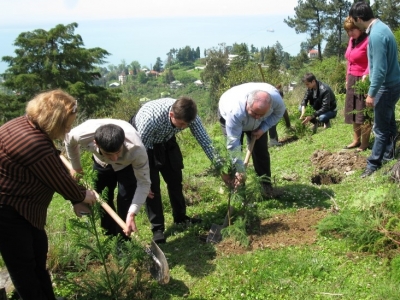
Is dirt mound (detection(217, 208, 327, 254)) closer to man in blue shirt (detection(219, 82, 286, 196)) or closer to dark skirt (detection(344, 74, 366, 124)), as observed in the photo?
man in blue shirt (detection(219, 82, 286, 196))

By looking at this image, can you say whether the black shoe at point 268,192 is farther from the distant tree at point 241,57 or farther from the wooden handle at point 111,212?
the distant tree at point 241,57

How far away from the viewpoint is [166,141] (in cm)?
447

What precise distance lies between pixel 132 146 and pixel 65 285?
1420 mm

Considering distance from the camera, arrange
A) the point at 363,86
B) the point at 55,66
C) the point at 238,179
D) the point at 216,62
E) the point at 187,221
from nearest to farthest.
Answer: the point at 238,179, the point at 187,221, the point at 363,86, the point at 55,66, the point at 216,62

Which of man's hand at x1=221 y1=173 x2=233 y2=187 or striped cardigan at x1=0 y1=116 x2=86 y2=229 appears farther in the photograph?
man's hand at x1=221 y1=173 x2=233 y2=187

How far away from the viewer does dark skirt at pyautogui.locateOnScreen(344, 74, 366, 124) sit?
621cm

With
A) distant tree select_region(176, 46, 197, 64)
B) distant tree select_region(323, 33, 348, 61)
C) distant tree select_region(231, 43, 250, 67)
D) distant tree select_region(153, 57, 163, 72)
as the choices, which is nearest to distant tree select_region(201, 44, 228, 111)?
distant tree select_region(231, 43, 250, 67)

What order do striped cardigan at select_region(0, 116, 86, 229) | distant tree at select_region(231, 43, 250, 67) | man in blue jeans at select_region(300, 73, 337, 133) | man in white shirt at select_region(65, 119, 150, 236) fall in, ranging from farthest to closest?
distant tree at select_region(231, 43, 250, 67), man in blue jeans at select_region(300, 73, 337, 133), man in white shirt at select_region(65, 119, 150, 236), striped cardigan at select_region(0, 116, 86, 229)

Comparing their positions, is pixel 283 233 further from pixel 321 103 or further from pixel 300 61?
pixel 300 61

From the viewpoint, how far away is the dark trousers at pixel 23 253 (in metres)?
2.77

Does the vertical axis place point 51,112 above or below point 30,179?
above

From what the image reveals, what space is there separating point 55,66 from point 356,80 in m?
37.8

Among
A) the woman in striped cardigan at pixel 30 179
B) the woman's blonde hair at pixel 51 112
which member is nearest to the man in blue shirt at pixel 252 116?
the woman in striped cardigan at pixel 30 179

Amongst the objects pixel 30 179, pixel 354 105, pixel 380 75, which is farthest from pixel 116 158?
pixel 354 105
